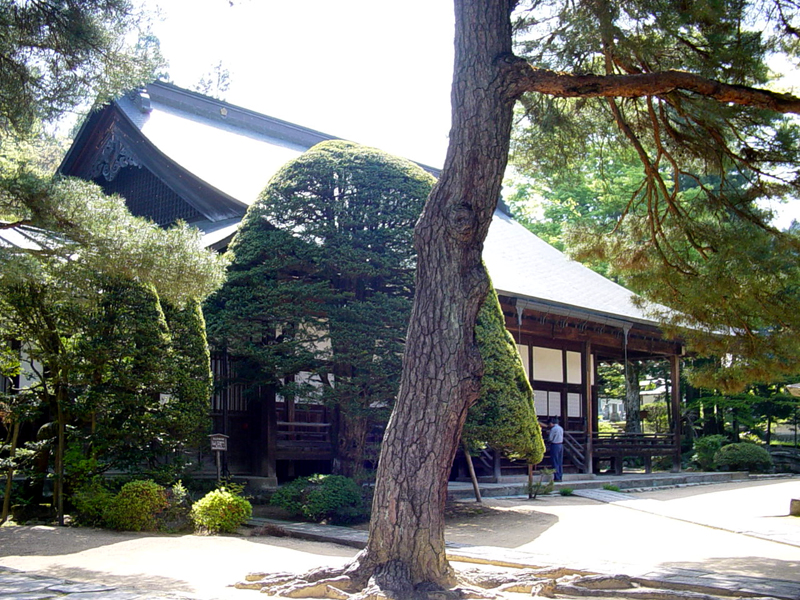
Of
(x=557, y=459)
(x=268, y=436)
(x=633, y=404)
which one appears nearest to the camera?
(x=268, y=436)

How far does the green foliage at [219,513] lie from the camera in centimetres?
927

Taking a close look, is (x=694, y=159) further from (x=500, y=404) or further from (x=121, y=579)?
(x=121, y=579)

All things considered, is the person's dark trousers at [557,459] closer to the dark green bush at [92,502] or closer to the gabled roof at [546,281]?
the gabled roof at [546,281]

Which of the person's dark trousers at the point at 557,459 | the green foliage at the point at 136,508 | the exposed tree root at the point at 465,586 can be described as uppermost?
the person's dark trousers at the point at 557,459

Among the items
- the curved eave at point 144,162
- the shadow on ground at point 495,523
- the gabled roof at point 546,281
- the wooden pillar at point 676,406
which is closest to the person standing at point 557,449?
the gabled roof at point 546,281

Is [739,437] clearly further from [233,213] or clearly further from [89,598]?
[89,598]

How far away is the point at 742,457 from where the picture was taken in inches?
853

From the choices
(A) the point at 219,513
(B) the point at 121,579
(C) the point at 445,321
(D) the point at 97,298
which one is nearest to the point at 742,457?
(A) the point at 219,513

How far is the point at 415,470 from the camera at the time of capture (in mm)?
6000

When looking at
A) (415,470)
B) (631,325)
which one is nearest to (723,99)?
(415,470)

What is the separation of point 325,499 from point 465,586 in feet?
14.7

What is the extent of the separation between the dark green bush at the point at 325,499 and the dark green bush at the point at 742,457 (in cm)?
1471

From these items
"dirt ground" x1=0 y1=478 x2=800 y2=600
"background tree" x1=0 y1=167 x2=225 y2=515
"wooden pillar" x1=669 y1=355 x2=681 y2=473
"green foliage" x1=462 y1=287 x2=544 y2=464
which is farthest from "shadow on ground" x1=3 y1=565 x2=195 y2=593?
"wooden pillar" x1=669 y1=355 x2=681 y2=473

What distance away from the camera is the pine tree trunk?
595 cm
